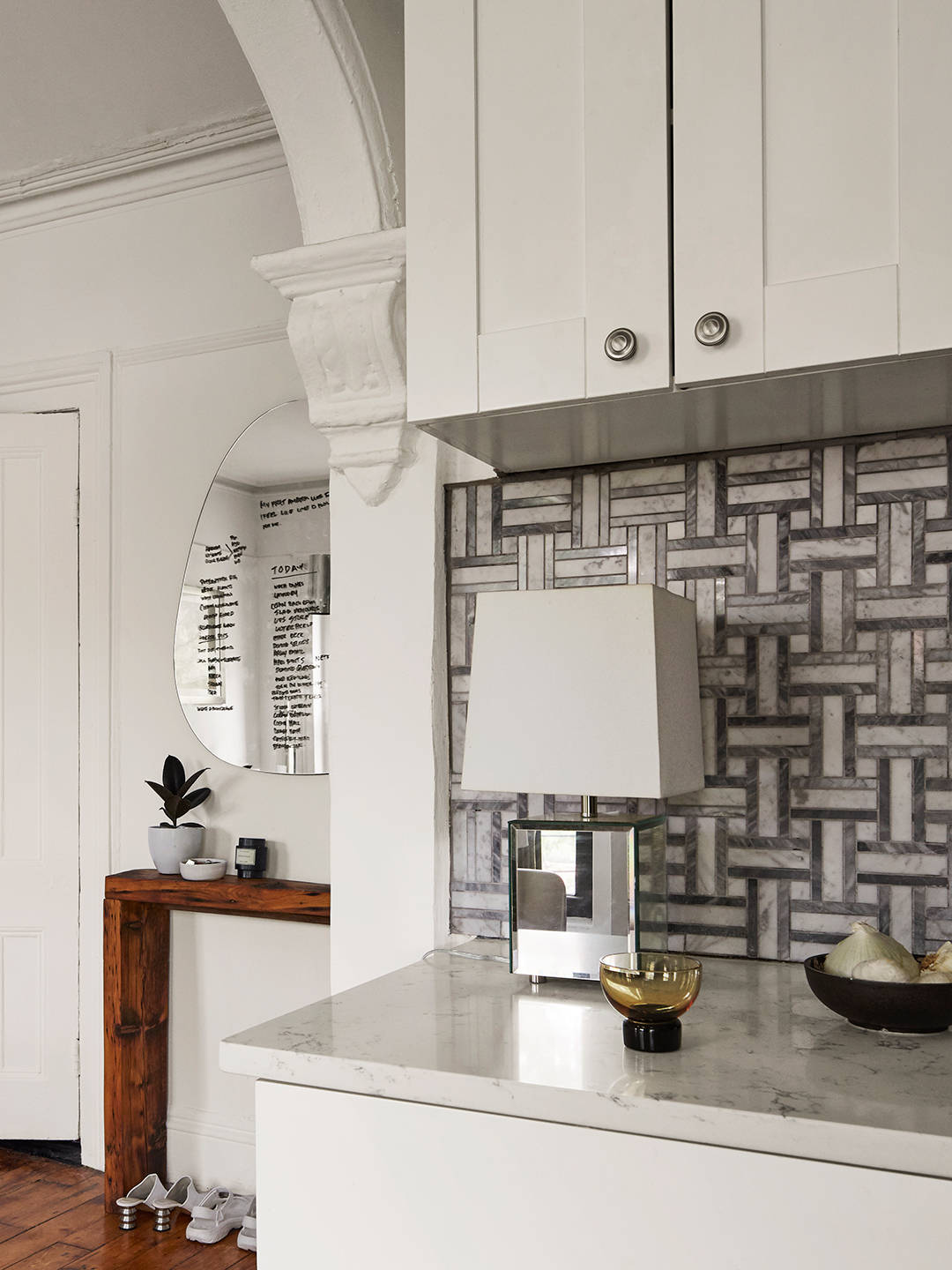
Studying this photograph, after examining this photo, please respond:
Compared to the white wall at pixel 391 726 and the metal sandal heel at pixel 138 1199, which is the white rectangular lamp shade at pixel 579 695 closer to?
the white wall at pixel 391 726

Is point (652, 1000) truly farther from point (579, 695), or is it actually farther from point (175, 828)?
point (175, 828)

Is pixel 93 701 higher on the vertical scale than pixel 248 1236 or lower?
higher

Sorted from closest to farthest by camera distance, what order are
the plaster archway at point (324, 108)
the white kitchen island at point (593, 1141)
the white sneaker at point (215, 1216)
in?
1. the white kitchen island at point (593, 1141)
2. the plaster archway at point (324, 108)
3. the white sneaker at point (215, 1216)

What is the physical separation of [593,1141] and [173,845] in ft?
6.18

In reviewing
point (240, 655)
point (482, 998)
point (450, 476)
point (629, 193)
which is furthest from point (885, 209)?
point (240, 655)

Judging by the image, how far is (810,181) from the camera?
1.24 m

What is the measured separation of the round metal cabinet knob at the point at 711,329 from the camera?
→ 1.28m

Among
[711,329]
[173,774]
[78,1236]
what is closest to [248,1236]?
[78,1236]

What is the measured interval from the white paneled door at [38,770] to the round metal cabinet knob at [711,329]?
2265 mm

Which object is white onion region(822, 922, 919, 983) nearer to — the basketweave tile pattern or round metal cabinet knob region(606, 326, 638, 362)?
the basketweave tile pattern

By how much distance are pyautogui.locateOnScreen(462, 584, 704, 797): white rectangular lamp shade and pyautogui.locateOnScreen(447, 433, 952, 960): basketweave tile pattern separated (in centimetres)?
18

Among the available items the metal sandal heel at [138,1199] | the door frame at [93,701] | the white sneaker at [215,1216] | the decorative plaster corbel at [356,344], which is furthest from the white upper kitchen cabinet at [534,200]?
the metal sandal heel at [138,1199]

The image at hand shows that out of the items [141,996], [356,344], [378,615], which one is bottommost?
[141,996]

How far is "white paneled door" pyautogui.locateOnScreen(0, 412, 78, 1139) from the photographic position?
3.02m
